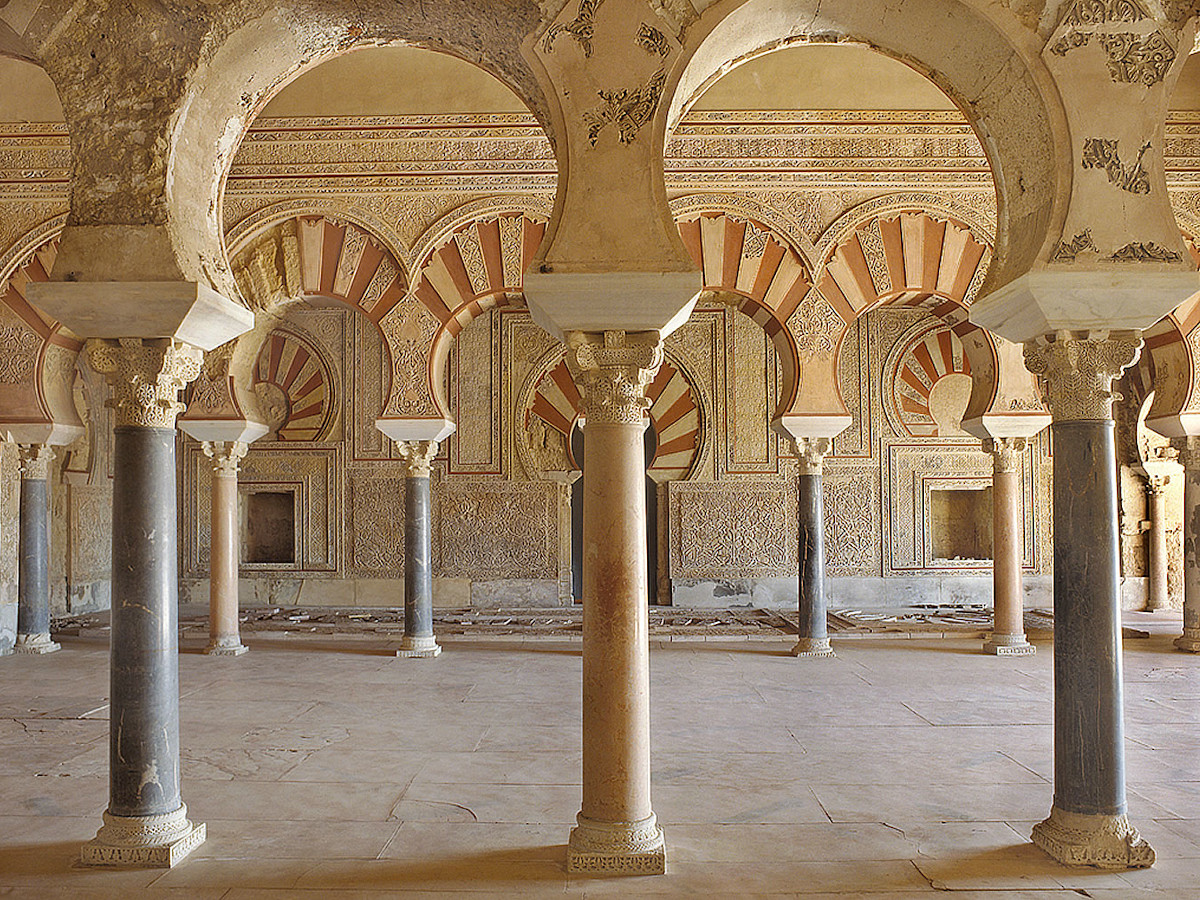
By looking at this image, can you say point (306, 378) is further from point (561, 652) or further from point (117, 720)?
point (117, 720)

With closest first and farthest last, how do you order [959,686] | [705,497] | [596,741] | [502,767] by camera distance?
[596,741] < [502,767] < [959,686] < [705,497]

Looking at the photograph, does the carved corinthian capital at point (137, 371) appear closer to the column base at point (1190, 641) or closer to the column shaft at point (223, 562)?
the column shaft at point (223, 562)

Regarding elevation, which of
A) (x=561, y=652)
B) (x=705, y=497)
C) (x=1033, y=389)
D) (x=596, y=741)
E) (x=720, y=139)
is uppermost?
(x=720, y=139)

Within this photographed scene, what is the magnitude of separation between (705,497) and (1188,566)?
4.42m

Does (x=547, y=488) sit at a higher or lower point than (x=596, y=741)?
higher

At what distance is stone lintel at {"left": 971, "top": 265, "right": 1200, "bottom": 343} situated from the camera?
3178mm

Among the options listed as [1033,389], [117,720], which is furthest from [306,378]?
[117,720]

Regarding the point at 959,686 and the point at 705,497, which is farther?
the point at 705,497

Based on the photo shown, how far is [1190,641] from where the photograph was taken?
7766 mm

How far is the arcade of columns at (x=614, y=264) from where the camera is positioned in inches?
126

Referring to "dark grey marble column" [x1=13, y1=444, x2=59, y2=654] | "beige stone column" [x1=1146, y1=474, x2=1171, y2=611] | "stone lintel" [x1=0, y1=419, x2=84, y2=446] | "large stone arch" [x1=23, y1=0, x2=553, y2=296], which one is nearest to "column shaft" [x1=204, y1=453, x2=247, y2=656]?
"stone lintel" [x1=0, y1=419, x2=84, y2=446]

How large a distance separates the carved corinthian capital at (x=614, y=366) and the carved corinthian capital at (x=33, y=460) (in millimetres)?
6195

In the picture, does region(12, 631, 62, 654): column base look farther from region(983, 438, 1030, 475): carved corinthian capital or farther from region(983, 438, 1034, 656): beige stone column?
region(983, 438, 1030, 475): carved corinthian capital

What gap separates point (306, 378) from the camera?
429 inches
